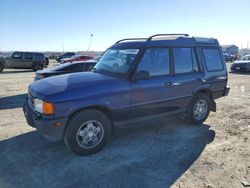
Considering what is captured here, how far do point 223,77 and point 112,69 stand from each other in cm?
326

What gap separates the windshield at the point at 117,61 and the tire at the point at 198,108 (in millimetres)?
2027

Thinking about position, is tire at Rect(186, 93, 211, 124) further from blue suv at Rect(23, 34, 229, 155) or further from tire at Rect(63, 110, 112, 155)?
tire at Rect(63, 110, 112, 155)

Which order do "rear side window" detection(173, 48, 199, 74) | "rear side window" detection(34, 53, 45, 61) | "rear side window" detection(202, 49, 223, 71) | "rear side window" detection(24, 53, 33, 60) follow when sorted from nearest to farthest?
1. "rear side window" detection(173, 48, 199, 74)
2. "rear side window" detection(202, 49, 223, 71)
3. "rear side window" detection(24, 53, 33, 60)
4. "rear side window" detection(34, 53, 45, 61)

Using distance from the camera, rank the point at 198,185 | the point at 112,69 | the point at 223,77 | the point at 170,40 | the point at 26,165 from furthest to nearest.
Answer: the point at 223,77
the point at 170,40
the point at 112,69
the point at 26,165
the point at 198,185

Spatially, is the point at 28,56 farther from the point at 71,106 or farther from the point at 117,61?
the point at 71,106

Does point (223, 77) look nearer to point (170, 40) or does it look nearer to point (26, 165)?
point (170, 40)

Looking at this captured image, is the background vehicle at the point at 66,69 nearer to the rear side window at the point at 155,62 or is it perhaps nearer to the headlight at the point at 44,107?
the rear side window at the point at 155,62

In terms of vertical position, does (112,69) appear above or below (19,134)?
above

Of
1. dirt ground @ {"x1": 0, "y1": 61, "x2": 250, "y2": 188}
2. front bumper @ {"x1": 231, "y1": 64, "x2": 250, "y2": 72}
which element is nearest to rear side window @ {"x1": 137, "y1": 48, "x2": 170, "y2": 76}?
dirt ground @ {"x1": 0, "y1": 61, "x2": 250, "y2": 188}

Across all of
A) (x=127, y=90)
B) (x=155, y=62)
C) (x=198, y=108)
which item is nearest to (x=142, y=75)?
(x=127, y=90)

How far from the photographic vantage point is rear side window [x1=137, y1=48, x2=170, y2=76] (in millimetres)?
4823

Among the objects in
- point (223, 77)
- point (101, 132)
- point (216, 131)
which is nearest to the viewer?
point (101, 132)

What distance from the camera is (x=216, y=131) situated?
5.73 metres

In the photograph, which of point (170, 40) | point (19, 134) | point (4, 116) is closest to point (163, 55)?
point (170, 40)
